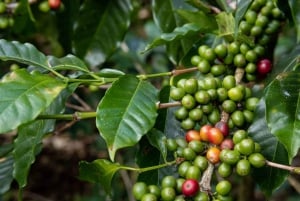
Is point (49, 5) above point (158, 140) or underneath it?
→ above

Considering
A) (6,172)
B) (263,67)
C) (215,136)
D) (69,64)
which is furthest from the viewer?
(6,172)

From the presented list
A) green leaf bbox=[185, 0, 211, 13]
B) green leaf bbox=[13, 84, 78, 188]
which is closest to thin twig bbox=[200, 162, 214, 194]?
green leaf bbox=[13, 84, 78, 188]

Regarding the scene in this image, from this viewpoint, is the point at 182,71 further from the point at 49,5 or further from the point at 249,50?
the point at 49,5

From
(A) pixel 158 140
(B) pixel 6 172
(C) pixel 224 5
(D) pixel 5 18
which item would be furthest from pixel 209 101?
(D) pixel 5 18

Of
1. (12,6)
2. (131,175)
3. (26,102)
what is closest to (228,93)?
(26,102)

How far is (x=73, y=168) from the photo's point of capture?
4.15 m

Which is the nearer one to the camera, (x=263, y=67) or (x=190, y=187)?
(x=190, y=187)

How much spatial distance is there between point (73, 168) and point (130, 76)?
292 cm

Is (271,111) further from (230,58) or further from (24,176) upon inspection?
(24,176)

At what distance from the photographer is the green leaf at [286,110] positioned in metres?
1.17

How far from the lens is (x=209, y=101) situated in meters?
1.33

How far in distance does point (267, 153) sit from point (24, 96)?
1.88ft

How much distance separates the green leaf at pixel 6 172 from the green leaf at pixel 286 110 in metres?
0.88

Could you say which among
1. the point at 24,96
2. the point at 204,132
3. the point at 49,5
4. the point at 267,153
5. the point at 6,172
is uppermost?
the point at 24,96
